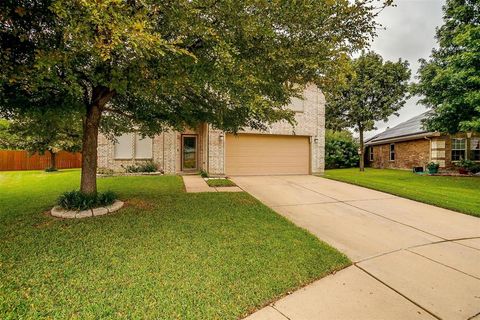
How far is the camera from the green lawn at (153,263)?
259 centimetres

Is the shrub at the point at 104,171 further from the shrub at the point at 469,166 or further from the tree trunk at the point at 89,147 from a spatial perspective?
the shrub at the point at 469,166

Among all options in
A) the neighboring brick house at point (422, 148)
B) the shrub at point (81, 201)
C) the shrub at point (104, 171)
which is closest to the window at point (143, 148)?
the shrub at point (104, 171)

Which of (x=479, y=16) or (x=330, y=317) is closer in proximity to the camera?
(x=330, y=317)

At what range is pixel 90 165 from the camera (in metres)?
6.00

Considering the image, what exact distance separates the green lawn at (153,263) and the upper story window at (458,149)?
1746 centimetres

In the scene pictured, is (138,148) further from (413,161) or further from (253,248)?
(413,161)

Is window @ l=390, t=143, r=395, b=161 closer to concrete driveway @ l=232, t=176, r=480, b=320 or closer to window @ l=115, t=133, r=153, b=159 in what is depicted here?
concrete driveway @ l=232, t=176, r=480, b=320

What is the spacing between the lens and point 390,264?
363cm

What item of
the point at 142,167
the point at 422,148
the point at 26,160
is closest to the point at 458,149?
the point at 422,148

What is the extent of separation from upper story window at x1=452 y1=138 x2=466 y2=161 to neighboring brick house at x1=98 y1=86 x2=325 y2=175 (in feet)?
31.5

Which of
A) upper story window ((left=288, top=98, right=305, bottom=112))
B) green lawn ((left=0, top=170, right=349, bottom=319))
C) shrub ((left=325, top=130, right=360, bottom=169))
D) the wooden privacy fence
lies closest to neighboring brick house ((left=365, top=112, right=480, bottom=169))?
shrub ((left=325, top=130, right=360, bottom=169))

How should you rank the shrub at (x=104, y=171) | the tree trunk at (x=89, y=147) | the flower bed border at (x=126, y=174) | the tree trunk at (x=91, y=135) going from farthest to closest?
the shrub at (x=104, y=171) < the flower bed border at (x=126, y=174) < the tree trunk at (x=89, y=147) < the tree trunk at (x=91, y=135)

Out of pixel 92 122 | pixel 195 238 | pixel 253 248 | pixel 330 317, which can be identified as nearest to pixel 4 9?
pixel 92 122

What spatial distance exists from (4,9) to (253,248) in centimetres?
483
